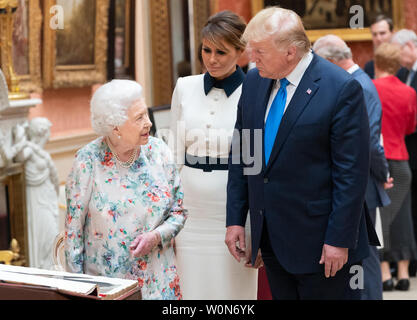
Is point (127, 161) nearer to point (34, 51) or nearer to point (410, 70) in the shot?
point (34, 51)

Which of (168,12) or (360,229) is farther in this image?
(168,12)

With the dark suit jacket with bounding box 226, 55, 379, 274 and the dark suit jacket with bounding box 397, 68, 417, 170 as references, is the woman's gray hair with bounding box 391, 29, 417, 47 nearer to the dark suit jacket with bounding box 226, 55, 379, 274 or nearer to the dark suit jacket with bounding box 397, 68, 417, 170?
the dark suit jacket with bounding box 397, 68, 417, 170

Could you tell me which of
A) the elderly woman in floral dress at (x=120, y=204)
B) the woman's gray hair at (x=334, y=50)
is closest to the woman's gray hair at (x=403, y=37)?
the woman's gray hair at (x=334, y=50)

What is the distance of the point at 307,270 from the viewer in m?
3.03

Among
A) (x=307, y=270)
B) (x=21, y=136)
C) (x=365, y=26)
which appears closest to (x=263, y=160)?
(x=307, y=270)

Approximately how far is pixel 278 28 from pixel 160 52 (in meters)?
5.30

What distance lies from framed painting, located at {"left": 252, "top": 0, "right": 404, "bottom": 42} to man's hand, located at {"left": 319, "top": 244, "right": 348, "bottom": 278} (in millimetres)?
7355

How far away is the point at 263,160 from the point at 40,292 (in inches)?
54.1

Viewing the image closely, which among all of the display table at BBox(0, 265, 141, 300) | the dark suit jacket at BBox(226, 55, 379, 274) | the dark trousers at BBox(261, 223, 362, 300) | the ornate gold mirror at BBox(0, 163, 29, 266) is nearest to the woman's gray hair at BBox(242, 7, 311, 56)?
the dark suit jacket at BBox(226, 55, 379, 274)

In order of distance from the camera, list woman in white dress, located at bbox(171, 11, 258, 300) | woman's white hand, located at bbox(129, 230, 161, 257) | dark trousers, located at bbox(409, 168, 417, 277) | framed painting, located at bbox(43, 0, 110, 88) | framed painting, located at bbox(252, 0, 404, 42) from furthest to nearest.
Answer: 1. framed painting, located at bbox(252, 0, 404, 42)
2. dark trousers, located at bbox(409, 168, 417, 277)
3. framed painting, located at bbox(43, 0, 110, 88)
4. woman in white dress, located at bbox(171, 11, 258, 300)
5. woman's white hand, located at bbox(129, 230, 161, 257)

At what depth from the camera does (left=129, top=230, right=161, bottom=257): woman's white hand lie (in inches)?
113

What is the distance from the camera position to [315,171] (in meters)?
2.98

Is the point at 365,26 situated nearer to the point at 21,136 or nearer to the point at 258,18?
the point at 21,136
